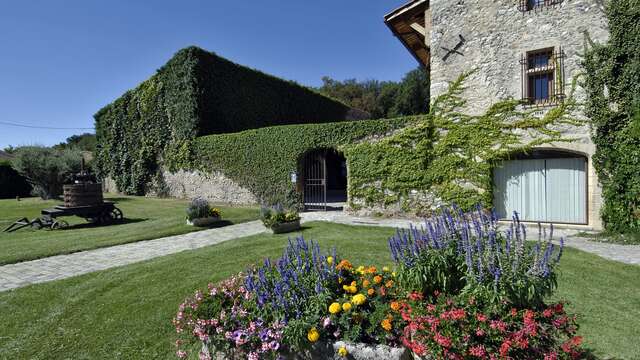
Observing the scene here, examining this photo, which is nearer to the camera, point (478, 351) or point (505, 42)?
point (478, 351)

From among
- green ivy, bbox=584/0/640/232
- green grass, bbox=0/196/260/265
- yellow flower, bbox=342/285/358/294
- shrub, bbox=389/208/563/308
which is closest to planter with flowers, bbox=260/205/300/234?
green grass, bbox=0/196/260/265

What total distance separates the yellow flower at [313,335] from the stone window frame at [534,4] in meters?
10.9

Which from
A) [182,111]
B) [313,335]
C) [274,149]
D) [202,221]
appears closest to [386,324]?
[313,335]

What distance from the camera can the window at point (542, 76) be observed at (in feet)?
29.7

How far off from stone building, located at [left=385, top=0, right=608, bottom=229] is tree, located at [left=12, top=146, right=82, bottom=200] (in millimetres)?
19383

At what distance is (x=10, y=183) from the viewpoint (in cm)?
2319

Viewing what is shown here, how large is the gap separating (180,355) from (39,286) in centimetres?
377

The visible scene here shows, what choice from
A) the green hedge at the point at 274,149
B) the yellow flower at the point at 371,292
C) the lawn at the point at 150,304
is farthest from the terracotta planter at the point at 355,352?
the green hedge at the point at 274,149

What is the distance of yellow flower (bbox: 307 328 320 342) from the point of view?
238 cm

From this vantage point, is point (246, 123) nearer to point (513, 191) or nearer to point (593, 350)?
point (513, 191)

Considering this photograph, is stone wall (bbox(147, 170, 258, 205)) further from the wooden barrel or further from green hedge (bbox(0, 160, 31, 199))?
green hedge (bbox(0, 160, 31, 199))

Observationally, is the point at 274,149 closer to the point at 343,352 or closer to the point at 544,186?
the point at 544,186

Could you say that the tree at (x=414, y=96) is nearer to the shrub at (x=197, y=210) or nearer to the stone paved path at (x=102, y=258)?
the shrub at (x=197, y=210)

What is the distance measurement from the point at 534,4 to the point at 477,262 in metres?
10.2
